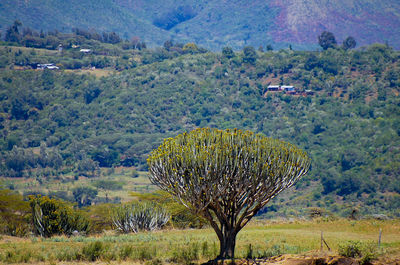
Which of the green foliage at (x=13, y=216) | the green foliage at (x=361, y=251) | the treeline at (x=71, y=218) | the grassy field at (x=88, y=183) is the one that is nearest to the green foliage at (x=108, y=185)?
the grassy field at (x=88, y=183)

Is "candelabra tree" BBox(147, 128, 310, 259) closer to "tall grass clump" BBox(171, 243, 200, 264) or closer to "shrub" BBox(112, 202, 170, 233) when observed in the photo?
"tall grass clump" BBox(171, 243, 200, 264)

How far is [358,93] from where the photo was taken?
16812 cm

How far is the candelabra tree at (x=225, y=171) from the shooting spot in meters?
20.5

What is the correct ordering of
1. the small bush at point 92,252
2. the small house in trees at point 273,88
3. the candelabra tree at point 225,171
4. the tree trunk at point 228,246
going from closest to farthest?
the candelabra tree at point 225,171 → the tree trunk at point 228,246 → the small bush at point 92,252 → the small house in trees at point 273,88

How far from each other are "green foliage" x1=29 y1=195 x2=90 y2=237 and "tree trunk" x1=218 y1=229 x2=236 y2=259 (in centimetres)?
1206

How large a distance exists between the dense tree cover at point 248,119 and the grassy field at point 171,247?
294ft

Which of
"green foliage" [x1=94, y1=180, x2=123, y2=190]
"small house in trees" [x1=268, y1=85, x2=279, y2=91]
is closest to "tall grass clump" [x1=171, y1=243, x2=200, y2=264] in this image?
"green foliage" [x1=94, y1=180, x2=123, y2=190]

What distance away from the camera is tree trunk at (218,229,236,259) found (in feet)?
70.3

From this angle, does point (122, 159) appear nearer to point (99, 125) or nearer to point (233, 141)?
point (99, 125)

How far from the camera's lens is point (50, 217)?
30719mm

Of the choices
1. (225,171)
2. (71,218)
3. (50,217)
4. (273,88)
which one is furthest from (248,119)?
(225,171)

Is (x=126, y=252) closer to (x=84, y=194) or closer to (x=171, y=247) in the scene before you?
(x=171, y=247)

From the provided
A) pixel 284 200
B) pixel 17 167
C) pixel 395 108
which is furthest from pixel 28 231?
pixel 395 108

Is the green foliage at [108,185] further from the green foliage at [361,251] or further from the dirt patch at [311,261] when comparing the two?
the green foliage at [361,251]
